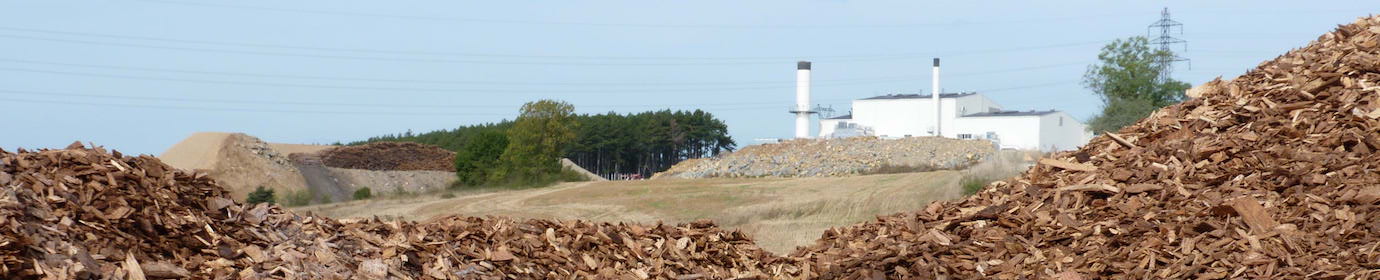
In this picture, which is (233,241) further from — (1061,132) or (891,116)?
(891,116)

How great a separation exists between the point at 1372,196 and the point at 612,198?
18.4 meters

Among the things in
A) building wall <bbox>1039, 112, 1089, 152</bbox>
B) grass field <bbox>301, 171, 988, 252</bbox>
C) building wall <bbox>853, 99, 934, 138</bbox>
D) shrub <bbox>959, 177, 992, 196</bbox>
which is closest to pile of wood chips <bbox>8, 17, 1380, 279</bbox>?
grass field <bbox>301, 171, 988, 252</bbox>

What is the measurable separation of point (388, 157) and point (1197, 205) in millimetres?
41684

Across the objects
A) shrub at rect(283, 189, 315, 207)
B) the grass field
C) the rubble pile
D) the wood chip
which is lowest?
shrub at rect(283, 189, 315, 207)

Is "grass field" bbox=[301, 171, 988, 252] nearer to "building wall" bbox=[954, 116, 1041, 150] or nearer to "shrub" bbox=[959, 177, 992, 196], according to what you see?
"shrub" bbox=[959, 177, 992, 196]

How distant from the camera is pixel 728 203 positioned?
2453 centimetres

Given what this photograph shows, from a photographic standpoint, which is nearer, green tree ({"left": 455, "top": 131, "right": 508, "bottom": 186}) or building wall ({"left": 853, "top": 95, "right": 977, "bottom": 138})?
green tree ({"left": 455, "top": 131, "right": 508, "bottom": 186})

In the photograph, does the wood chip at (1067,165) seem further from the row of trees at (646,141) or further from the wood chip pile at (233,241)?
the row of trees at (646,141)

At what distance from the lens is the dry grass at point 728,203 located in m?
20.6

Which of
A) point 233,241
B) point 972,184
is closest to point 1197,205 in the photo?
point 233,241

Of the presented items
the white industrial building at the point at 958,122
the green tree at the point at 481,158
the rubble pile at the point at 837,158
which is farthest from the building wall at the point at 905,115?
the green tree at the point at 481,158

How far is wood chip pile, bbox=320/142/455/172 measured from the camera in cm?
4644

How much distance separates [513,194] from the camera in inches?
1173

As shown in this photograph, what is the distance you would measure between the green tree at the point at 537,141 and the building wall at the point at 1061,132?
61.3 feet
